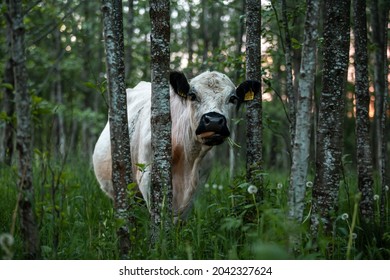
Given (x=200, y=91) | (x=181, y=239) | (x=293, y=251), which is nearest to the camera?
(x=293, y=251)

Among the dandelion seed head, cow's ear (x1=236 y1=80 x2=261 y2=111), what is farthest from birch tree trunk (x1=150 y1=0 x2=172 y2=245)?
cow's ear (x1=236 y1=80 x2=261 y2=111)

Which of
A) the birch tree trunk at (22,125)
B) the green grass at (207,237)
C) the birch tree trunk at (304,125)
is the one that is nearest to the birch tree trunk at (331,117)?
the green grass at (207,237)

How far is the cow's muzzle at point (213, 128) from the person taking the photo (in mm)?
5707

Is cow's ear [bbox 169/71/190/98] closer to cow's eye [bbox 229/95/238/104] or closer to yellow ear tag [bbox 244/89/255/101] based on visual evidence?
cow's eye [bbox 229/95/238/104]

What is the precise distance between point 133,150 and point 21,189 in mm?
3313

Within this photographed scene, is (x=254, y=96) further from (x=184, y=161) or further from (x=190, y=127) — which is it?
(x=184, y=161)

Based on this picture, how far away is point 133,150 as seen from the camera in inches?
279

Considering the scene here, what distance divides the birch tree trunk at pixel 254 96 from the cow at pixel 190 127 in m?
0.19

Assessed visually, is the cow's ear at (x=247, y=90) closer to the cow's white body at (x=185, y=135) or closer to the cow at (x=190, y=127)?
the cow at (x=190, y=127)

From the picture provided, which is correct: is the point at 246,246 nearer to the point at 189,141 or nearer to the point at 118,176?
the point at 118,176

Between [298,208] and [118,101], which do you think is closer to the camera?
[298,208]

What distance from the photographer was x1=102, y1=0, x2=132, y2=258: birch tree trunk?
4497mm

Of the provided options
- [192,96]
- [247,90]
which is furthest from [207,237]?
[247,90]

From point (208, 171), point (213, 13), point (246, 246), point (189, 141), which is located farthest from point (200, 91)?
point (213, 13)
